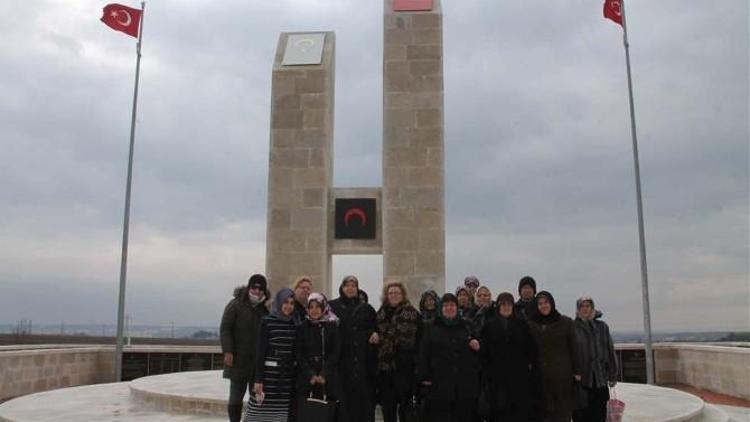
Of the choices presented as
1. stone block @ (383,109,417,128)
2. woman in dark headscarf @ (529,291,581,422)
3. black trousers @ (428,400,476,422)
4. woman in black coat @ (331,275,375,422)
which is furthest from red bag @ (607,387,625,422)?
stone block @ (383,109,417,128)

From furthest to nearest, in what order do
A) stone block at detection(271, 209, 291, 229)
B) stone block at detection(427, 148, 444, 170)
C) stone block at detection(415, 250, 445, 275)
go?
stone block at detection(271, 209, 291, 229) → stone block at detection(427, 148, 444, 170) → stone block at detection(415, 250, 445, 275)

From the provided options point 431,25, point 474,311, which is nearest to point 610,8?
point 431,25

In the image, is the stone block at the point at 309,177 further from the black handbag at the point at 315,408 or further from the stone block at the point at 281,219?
the black handbag at the point at 315,408

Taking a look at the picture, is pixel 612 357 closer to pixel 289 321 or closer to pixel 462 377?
pixel 462 377

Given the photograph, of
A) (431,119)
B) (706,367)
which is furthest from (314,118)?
(706,367)

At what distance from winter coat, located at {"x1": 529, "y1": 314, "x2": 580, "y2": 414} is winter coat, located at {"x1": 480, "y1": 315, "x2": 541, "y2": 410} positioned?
0.40 ft

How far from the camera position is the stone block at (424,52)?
1428 cm

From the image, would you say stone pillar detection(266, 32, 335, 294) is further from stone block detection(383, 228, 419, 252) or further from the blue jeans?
the blue jeans

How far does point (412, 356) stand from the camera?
597 cm

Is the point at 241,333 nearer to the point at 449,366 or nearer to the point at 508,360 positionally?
the point at 449,366

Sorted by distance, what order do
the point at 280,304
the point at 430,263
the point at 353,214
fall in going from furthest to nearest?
the point at 353,214 → the point at 430,263 → the point at 280,304

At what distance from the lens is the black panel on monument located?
46.6ft

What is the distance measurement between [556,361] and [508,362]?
0.46 meters

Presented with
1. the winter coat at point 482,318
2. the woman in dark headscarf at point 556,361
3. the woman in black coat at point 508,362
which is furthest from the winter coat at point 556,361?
the winter coat at point 482,318
